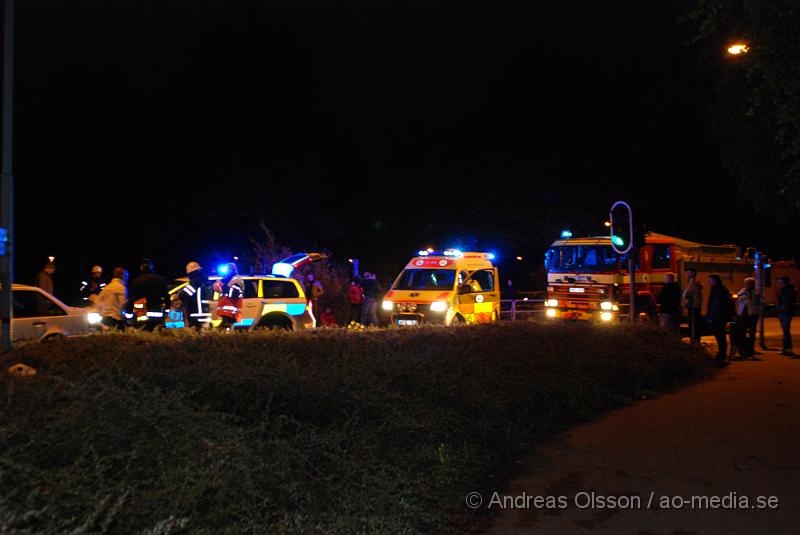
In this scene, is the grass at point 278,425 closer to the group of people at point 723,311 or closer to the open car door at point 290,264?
the group of people at point 723,311

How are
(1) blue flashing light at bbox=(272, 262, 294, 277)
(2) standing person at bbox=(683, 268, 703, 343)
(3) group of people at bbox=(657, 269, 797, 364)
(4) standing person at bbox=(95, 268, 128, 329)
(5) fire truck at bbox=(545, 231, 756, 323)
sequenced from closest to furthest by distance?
(4) standing person at bbox=(95, 268, 128, 329) → (3) group of people at bbox=(657, 269, 797, 364) → (2) standing person at bbox=(683, 268, 703, 343) → (5) fire truck at bbox=(545, 231, 756, 323) → (1) blue flashing light at bbox=(272, 262, 294, 277)

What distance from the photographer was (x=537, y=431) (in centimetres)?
846

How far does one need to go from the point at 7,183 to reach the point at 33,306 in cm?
294

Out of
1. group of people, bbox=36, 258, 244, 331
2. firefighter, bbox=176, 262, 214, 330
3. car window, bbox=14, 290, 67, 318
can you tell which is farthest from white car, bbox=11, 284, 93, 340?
firefighter, bbox=176, 262, 214, 330

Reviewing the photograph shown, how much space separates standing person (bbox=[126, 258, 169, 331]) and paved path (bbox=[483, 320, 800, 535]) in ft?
24.6

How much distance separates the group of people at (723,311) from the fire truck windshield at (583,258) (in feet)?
10.7

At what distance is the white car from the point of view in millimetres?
12180

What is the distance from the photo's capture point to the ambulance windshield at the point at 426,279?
695 inches

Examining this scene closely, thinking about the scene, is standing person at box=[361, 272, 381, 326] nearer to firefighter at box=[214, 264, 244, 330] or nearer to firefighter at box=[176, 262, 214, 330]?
firefighter at box=[176, 262, 214, 330]

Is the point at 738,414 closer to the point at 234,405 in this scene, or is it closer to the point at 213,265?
the point at 234,405

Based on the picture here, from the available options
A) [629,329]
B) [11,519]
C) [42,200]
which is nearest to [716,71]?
[629,329]

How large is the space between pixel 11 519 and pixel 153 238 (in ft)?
95.3

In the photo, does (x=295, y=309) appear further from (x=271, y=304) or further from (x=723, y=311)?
(x=723, y=311)

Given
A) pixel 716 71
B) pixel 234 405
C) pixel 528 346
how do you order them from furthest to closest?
pixel 716 71 < pixel 528 346 < pixel 234 405
